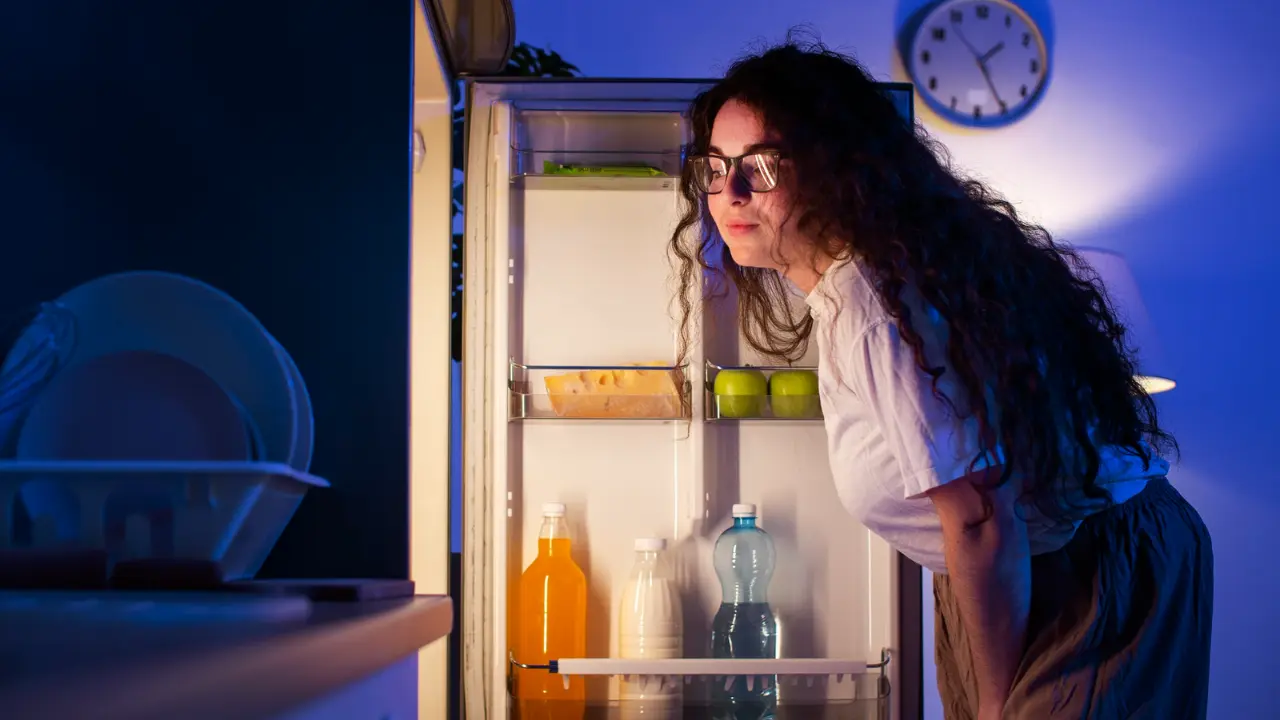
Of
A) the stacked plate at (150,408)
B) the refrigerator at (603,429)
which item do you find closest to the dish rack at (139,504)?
the stacked plate at (150,408)

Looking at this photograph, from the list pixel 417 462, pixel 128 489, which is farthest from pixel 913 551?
pixel 417 462

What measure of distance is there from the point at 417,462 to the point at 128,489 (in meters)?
1.08

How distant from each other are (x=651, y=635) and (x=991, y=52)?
1712mm

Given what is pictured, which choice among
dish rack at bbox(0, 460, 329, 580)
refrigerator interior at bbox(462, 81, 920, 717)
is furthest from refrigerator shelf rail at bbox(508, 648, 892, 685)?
dish rack at bbox(0, 460, 329, 580)

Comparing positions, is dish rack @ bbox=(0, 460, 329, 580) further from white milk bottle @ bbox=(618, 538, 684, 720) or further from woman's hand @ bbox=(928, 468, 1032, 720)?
white milk bottle @ bbox=(618, 538, 684, 720)

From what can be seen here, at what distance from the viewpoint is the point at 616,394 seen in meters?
1.83

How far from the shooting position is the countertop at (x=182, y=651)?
0.28 m

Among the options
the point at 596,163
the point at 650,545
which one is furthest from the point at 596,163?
the point at 650,545

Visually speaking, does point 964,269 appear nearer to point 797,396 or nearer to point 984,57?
point 797,396

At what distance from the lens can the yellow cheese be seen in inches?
72.1

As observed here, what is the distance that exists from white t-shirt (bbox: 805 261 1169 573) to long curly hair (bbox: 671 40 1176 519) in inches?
0.5

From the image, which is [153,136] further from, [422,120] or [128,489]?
[422,120]

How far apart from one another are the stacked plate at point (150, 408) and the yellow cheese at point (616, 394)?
87 cm

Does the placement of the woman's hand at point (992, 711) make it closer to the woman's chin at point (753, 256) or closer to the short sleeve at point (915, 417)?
the short sleeve at point (915, 417)
